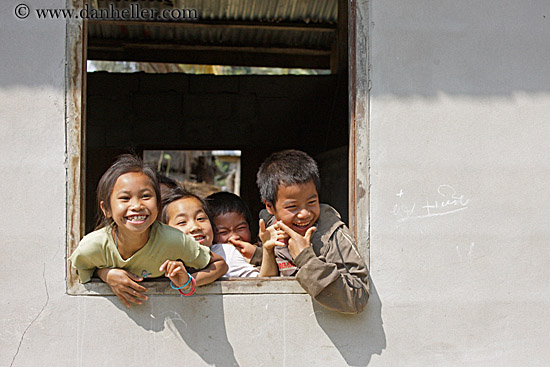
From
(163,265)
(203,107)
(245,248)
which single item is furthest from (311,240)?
(203,107)

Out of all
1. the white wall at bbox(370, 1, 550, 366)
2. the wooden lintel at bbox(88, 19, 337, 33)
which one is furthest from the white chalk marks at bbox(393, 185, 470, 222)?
the wooden lintel at bbox(88, 19, 337, 33)

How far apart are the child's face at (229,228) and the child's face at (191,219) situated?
0.25 m

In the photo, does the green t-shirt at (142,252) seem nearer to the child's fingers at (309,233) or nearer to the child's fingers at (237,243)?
the child's fingers at (309,233)

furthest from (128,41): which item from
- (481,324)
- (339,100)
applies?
(481,324)

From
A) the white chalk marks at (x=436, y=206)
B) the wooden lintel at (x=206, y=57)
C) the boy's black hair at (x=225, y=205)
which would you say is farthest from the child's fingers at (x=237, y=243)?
the wooden lintel at (x=206, y=57)

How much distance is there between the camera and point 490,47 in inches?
106

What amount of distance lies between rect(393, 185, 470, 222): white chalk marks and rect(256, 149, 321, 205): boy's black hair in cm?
38

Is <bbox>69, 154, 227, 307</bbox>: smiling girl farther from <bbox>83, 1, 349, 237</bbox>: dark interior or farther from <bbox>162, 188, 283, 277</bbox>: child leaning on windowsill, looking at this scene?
<bbox>83, 1, 349, 237</bbox>: dark interior

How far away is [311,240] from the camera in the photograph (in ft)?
8.38

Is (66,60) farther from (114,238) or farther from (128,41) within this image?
(128,41)

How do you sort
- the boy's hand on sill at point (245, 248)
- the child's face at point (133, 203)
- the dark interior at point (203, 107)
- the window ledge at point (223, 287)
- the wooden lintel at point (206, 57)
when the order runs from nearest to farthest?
the child's face at point (133, 203)
the window ledge at point (223, 287)
the boy's hand on sill at point (245, 248)
the dark interior at point (203, 107)
the wooden lintel at point (206, 57)

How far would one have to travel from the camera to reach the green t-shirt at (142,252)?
2.32 meters

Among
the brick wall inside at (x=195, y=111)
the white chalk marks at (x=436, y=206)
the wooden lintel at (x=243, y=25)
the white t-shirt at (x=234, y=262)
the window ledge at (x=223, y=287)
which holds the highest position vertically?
the wooden lintel at (x=243, y=25)

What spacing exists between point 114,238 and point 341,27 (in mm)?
3934
